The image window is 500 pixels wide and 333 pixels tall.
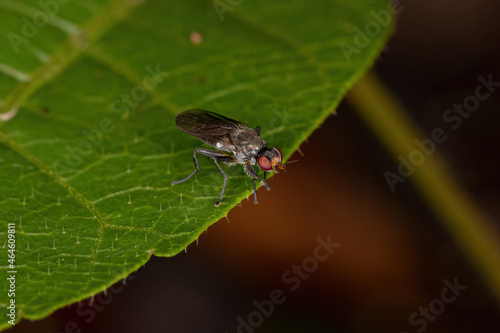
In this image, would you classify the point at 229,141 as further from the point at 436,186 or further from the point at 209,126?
the point at 436,186

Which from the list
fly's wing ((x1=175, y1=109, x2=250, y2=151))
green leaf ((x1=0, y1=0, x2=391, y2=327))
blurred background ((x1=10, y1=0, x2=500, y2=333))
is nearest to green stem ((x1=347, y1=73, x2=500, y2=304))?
green leaf ((x1=0, y1=0, x2=391, y2=327))

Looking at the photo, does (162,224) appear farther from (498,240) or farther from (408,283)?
(408,283)

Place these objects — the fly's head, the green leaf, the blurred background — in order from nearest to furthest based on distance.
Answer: the green leaf, the fly's head, the blurred background

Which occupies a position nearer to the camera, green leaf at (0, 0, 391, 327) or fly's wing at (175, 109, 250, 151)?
green leaf at (0, 0, 391, 327)

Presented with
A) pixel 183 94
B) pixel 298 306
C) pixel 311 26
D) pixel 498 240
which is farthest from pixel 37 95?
pixel 498 240

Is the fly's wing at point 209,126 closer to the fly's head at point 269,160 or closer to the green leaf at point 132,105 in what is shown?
the green leaf at point 132,105

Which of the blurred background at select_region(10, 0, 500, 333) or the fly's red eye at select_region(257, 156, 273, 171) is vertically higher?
the fly's red eye at select_region(257, 156, 273, 171)

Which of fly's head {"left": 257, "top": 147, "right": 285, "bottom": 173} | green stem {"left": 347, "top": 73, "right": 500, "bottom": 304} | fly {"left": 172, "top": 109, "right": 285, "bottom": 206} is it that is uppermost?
fly {"left": 172, "top": 109, "right": 285, "bottom": 206}

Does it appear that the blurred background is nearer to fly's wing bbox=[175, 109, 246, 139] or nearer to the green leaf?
fly's wing bbox=[175, 109, 246, 139]
